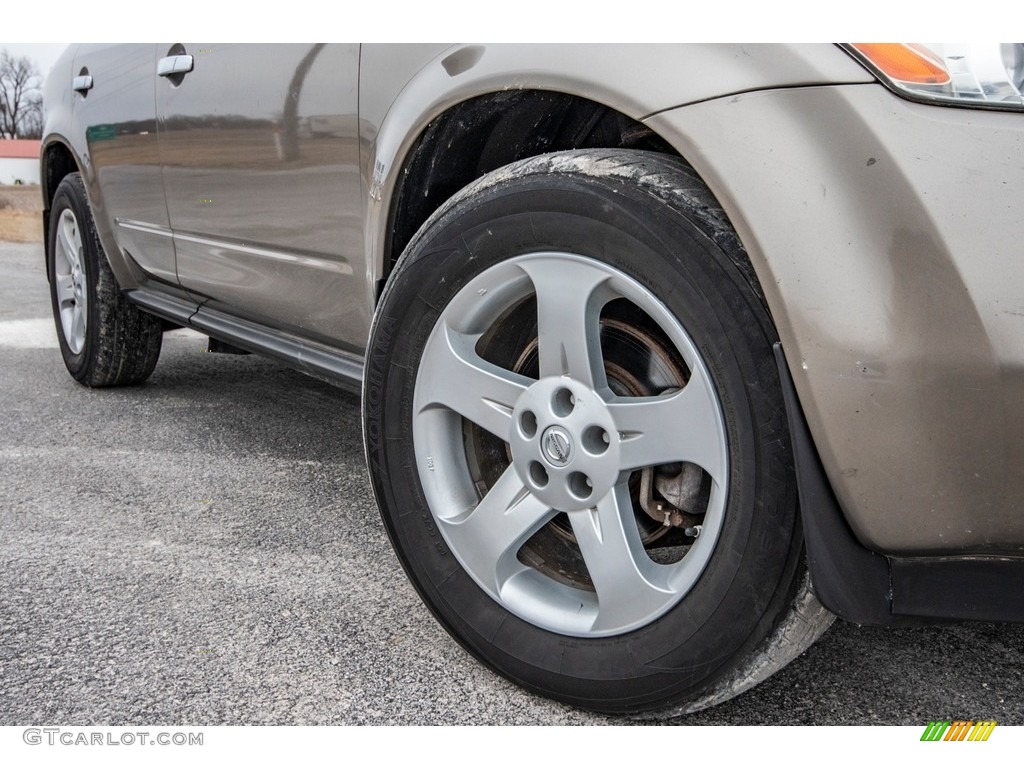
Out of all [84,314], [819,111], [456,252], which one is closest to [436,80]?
[456,252]

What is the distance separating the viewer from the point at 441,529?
1.82 meters

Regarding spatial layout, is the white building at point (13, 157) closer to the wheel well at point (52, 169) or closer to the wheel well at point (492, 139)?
the wheel well at point (52, 169)

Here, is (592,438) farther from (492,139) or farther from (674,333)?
(492,139)

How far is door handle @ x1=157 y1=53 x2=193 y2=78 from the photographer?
9.13 feet

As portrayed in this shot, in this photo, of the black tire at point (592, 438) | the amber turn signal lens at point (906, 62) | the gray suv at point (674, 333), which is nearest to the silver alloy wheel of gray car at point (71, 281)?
the gray suv at point (674, 333)

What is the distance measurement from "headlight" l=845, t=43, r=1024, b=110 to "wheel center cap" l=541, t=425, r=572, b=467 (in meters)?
0.71

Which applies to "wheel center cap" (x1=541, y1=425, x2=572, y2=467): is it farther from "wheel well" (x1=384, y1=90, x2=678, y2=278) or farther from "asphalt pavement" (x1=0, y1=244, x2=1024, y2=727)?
"wheel well" (x1=384, y1=90, x2=678, y2=278)

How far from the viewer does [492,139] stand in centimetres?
198

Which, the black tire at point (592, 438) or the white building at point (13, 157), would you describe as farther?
the white building at point (13, 157)

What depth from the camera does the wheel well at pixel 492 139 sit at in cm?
181

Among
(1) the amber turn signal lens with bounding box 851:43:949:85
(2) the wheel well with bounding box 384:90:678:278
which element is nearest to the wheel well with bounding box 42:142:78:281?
(2) the wheel well with bounding box 384:90:678:278

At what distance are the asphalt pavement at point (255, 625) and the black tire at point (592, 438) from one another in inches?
7.0

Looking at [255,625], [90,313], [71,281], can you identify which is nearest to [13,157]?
[71,281]

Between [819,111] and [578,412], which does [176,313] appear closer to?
[578,412]
